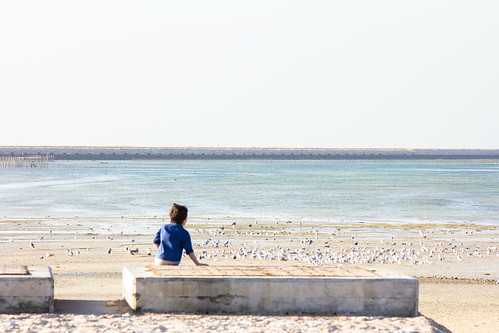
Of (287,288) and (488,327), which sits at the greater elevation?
(287,288)

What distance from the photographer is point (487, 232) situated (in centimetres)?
2823

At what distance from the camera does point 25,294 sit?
10656 millimetres

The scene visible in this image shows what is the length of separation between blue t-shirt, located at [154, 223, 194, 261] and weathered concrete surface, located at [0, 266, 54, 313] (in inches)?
68.5

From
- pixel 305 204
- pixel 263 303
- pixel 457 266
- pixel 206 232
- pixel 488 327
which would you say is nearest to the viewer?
pixel 263 303

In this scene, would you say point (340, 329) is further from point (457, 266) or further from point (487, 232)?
point (487, 232)

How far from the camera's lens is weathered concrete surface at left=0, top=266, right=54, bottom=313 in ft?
34.8

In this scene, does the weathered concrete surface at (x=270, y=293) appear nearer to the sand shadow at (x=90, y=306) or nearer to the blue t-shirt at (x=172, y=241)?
the sand shadow at (x=90, y=306)

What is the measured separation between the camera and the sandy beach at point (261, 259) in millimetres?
10344

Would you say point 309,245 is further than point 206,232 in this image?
No

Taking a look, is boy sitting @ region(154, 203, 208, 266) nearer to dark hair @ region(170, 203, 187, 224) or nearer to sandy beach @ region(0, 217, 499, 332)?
dark hair @ region(170, 203, 187, 224)

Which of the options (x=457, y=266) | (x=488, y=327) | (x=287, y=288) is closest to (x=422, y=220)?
(x=457, y=266)

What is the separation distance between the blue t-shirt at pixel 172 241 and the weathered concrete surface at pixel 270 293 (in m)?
0.62

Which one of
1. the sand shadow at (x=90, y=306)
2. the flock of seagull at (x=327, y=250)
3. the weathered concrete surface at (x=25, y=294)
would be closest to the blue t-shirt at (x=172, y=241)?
the sand shadow at (x=90, y=306)

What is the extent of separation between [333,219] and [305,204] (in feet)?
30.8
